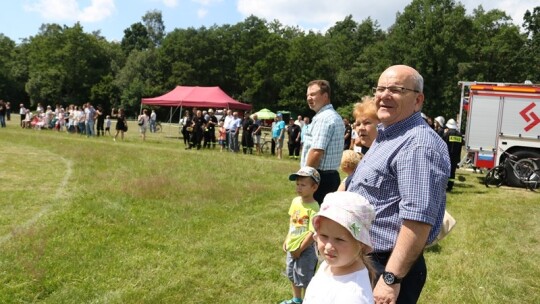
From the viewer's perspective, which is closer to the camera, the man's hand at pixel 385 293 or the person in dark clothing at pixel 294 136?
the man's hand at pixel 385 293

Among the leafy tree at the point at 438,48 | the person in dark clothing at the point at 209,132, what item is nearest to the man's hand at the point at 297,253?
the person in dark clothing at the point at 209,132

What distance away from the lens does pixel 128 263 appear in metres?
5.43

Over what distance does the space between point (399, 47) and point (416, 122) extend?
5391 centimetres

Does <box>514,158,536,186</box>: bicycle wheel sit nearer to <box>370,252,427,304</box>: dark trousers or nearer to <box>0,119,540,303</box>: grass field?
<box>0,119,540,303</box>: grass field

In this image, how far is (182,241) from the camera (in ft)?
21.2

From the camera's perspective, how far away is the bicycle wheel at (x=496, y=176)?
1366 cm

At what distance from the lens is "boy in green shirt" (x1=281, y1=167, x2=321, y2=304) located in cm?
405

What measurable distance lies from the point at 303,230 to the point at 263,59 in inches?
2654

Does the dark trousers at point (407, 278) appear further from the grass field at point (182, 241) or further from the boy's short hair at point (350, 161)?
the grass field at point (182, 241)

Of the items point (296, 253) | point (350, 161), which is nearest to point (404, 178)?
point (296, 253)

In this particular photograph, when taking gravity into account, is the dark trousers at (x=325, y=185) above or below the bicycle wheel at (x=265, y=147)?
above

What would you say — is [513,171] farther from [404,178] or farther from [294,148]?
[404,178]

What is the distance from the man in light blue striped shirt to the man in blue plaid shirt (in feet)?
6.08

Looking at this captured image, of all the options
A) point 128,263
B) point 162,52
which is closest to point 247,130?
point 128,263
